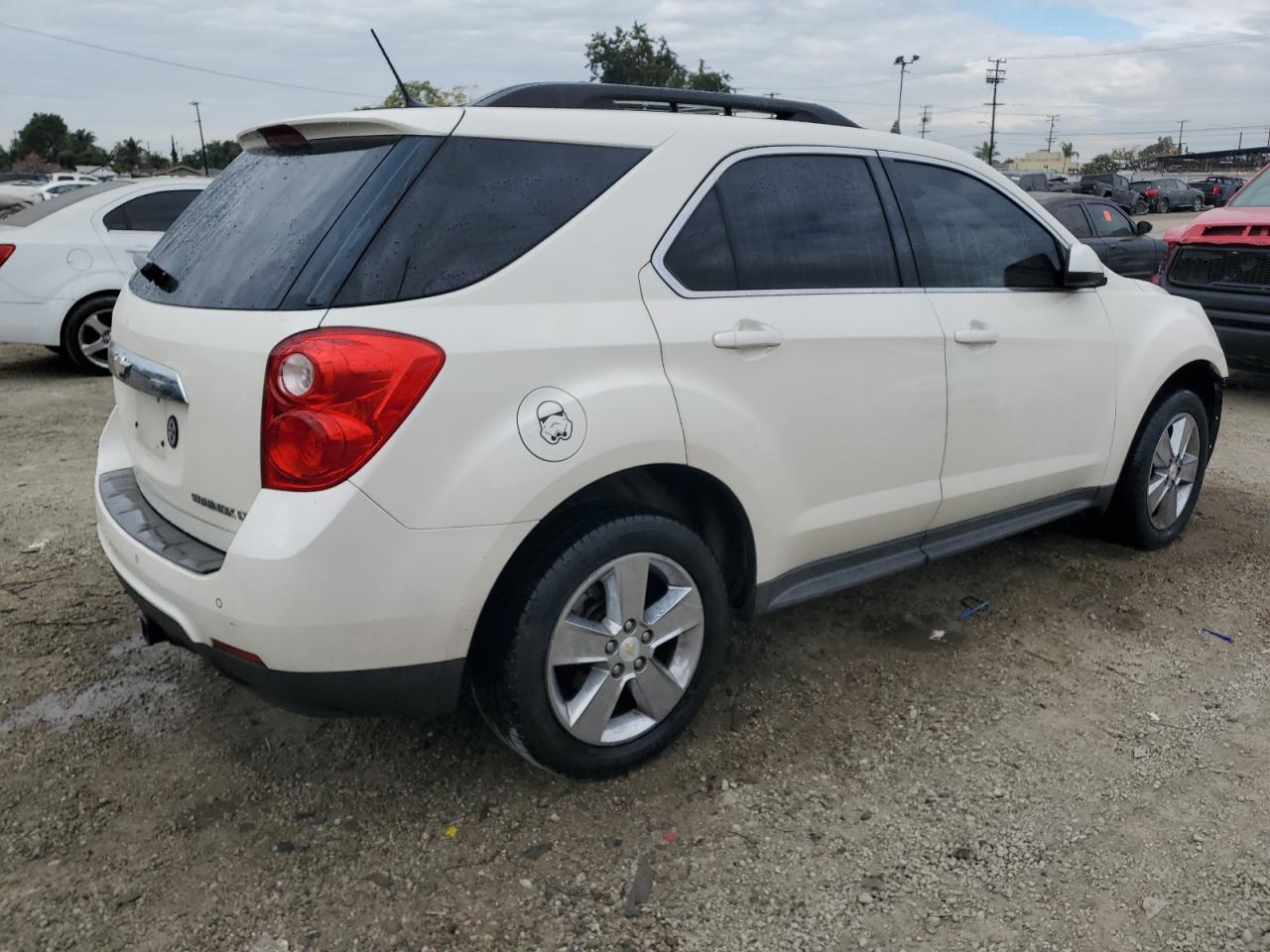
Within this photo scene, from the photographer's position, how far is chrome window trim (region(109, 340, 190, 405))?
2.63 m

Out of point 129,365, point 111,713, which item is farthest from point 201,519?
point 111,713

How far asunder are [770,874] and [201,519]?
1650 millimetres

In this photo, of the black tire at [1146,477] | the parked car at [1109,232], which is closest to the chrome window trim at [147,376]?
Answer: the black tire at [1146,477]

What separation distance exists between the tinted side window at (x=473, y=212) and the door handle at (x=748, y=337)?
1.67 feet

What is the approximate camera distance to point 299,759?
3018 mm

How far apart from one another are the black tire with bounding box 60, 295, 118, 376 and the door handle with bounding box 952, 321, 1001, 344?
722 cm

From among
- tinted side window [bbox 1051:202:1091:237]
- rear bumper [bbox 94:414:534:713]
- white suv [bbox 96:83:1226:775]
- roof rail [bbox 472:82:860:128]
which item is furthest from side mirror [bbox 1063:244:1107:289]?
tinted side window [bbox 1051:202:1091:237]

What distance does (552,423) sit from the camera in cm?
251

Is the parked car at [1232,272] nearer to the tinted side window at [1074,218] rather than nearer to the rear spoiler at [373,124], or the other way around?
the tinted side window at [1074,218]

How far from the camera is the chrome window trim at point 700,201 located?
282cm

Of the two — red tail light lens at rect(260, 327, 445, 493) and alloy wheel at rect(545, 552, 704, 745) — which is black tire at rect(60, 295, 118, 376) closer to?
red tail light lens at rect(260, 327, 445, 493)

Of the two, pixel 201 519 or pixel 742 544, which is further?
pixel 742 544

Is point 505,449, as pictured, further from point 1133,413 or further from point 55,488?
point 55,488

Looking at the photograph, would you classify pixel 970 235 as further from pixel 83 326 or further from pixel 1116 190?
pixel 1116 190
